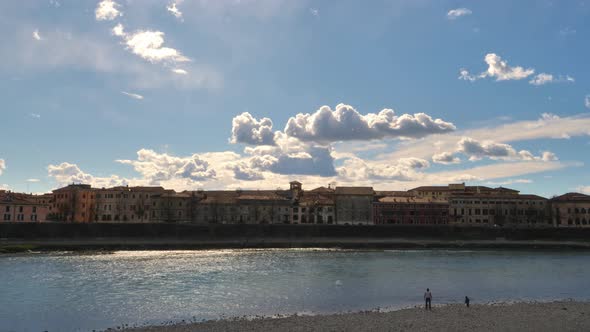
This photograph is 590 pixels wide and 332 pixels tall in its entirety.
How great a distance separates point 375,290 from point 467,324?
42.0 ft

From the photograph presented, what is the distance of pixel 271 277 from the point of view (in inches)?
1742

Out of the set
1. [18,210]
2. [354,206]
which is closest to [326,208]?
[354,206]

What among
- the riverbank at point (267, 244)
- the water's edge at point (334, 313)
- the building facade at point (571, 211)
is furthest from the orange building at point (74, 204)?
the building facade at point (571, 211)

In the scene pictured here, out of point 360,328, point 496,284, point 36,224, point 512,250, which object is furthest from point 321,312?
point 36,224

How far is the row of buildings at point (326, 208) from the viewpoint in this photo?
11719cm

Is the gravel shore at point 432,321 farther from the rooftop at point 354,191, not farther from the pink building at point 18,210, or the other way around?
the rooftop at point 354,191

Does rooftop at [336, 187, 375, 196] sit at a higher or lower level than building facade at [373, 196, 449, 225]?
higher

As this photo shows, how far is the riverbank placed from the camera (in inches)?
2923

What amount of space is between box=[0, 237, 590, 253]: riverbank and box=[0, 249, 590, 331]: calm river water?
9883mm

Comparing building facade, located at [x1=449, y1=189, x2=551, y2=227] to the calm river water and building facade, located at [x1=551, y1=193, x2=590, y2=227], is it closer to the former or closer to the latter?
building facade, located at [x1=551, y1=193, x2=590, y2=227]

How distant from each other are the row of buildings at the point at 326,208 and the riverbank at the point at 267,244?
2701 cm

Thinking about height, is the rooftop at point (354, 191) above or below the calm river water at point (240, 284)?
above

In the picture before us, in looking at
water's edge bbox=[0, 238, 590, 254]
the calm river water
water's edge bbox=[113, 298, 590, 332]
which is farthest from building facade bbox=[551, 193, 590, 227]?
water's edge bbox=[113, 298, 590, 332]

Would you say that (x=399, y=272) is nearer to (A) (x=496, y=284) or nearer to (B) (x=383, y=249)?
(A) (x=496, y=284)
